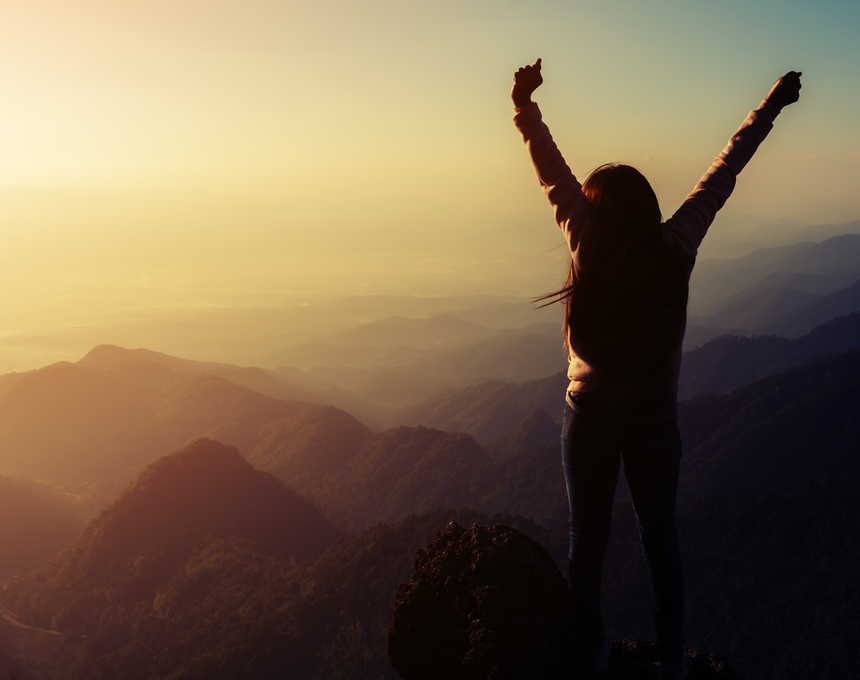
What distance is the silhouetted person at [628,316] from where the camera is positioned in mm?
3418

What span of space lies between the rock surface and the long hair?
203 cm

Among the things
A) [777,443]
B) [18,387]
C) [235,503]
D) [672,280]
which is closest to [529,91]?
[672,280]

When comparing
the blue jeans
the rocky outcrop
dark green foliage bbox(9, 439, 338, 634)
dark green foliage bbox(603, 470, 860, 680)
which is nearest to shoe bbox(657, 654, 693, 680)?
the blue jeans

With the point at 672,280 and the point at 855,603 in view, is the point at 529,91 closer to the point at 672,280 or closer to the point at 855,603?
the point at 672,280

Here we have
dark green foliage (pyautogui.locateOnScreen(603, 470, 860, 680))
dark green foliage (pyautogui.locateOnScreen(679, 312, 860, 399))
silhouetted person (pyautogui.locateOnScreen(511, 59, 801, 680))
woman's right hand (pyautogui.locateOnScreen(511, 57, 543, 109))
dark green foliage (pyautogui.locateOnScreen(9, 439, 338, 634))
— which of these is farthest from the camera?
dark green foliage (pyautogui.locateOnScreen(679, 312, 860, 399))

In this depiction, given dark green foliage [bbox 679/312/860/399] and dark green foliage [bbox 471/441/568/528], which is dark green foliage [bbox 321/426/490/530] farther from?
dark green foliage [bbox 679/312/860/399]

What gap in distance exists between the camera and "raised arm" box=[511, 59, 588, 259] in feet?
11.5

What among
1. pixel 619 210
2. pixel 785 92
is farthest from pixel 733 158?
pixel 619 210

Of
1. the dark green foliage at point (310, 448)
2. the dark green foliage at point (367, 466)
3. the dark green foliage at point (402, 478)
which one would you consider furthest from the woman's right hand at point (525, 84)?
the dark green foliage at point (310, 448)

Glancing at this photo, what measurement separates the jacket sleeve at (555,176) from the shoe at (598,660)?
2.66 m

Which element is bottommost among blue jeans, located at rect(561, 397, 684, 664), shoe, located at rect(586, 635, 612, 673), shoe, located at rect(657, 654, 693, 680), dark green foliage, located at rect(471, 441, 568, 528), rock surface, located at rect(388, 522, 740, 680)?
dark green foliage, located at rect(471, 441, 568, 528)

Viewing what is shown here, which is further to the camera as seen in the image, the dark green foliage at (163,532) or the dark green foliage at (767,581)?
the dark green foliage at (163,532)

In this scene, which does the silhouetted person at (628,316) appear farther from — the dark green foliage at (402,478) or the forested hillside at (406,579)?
the dark green foliage at (402,478)

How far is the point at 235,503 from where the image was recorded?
2026 inches
